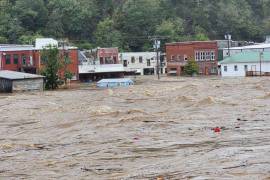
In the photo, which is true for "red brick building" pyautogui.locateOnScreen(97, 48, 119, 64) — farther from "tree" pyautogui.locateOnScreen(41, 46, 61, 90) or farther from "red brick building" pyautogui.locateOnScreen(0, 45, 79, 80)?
"tree" pyautogui.locateOnScreen(41, 46, 61, 90)

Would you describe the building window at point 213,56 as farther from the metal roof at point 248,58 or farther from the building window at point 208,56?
the metal roof at point 248,58

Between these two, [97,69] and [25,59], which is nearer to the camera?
[25,59]

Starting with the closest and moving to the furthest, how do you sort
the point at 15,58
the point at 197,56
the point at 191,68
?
the point at 15,58, the point at 191,68, the point at 197,56

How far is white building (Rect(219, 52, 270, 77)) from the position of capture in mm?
69625

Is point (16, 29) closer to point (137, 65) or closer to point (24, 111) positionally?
point (137, 65)

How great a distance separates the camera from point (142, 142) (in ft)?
61.3

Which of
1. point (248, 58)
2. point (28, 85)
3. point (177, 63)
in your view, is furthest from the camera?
point (177, 63)

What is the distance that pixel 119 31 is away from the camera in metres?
105

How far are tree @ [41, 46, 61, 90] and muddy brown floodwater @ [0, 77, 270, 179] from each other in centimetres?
2657

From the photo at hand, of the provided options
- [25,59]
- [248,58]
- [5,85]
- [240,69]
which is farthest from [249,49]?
[5,85]

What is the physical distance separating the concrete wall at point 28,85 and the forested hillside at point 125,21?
40.2 m

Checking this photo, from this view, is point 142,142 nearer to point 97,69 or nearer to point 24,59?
point 24,59

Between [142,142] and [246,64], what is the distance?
54.4 metres

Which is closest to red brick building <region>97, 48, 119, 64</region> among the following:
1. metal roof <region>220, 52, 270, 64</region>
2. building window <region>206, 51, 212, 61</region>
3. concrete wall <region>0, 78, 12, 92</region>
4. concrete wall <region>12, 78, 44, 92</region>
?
building window <region>206, 51, 212, 61</region>
